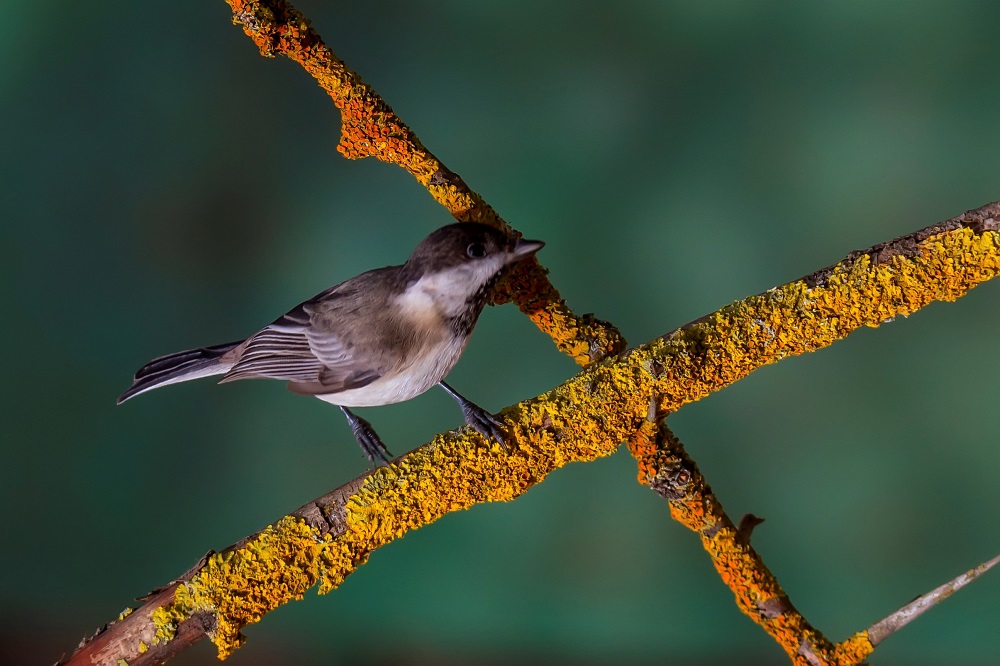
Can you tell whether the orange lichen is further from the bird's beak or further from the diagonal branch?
the bird's beak

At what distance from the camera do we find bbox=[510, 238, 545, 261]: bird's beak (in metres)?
1.18

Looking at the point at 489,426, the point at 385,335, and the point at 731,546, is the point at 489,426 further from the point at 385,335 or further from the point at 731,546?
the point at 731,546

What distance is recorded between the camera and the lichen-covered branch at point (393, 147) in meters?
1.29

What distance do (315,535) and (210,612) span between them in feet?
0.58

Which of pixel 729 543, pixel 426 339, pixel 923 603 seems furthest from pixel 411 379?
pixel 923 603

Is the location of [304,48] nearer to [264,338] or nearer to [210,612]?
[264,338]

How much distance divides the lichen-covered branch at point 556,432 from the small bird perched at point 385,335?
0.28 ft

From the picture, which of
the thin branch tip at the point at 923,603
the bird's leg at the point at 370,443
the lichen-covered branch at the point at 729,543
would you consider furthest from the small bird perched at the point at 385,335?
the thin branch tip at the point at 923,603

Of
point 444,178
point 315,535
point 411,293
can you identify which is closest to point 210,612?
point 315,535

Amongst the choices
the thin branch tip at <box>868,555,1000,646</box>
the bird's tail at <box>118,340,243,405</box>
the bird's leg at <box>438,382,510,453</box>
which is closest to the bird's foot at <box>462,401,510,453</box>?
the bird's leg at <box>438,382,510,453</box>

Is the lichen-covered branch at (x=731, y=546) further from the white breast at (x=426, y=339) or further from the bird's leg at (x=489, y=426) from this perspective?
the white breast at (x=426, y=339)

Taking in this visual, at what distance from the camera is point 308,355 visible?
1288 mm

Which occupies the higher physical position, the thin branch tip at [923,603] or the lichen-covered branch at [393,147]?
the lichen-covered branch at [393,147]

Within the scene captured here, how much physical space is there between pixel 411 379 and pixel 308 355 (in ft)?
0.59
